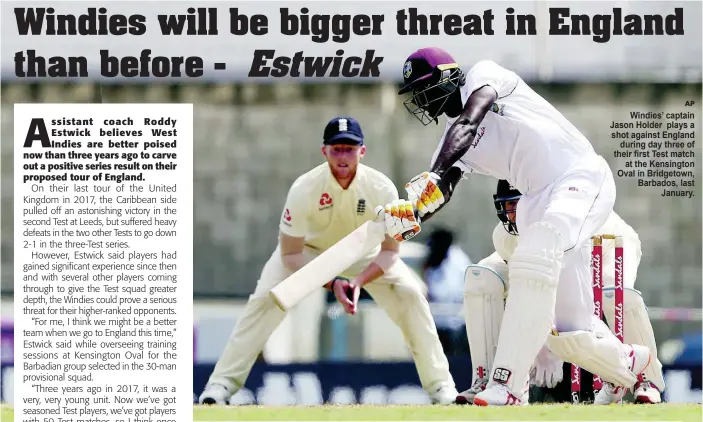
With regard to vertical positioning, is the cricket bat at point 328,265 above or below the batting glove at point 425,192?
below

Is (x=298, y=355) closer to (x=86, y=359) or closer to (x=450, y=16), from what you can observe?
(x=450, y=16)

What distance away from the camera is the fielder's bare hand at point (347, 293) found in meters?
7.88

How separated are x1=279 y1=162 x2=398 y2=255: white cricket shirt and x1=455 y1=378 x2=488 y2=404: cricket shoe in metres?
1.66

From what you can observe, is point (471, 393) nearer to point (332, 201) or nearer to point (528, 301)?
point (528, 301)

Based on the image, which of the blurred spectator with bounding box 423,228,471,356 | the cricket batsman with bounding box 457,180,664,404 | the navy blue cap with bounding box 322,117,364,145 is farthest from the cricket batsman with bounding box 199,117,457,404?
the blurred spectator with bounding box 423,228,471,356

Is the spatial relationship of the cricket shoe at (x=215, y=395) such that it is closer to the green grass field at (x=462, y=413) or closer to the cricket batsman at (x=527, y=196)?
the green grass field at (x=462, y=413)

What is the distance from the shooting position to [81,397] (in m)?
6.01

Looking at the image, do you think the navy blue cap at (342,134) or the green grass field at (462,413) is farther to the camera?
the navy blue cap at (342,134)

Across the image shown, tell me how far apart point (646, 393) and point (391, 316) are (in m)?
1.94

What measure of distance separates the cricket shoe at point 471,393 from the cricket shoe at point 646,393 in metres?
0.79

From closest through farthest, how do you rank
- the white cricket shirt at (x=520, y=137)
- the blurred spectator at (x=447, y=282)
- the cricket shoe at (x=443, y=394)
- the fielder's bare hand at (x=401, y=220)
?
the fielder's bare hand at (x=401, y=220)
the white cricket shirt at (x=520, y=137)
the cricket shoe at (x=443, y=394)
the blurred spectator at (x=447, y=282)

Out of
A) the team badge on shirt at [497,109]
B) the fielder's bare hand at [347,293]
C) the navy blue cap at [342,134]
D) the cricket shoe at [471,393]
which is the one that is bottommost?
the cricket shoe at [471,393]

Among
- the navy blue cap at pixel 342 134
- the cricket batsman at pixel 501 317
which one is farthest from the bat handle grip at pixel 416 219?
the navy blue cap at pixel 342 134

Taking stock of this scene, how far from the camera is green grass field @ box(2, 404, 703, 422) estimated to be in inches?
217
